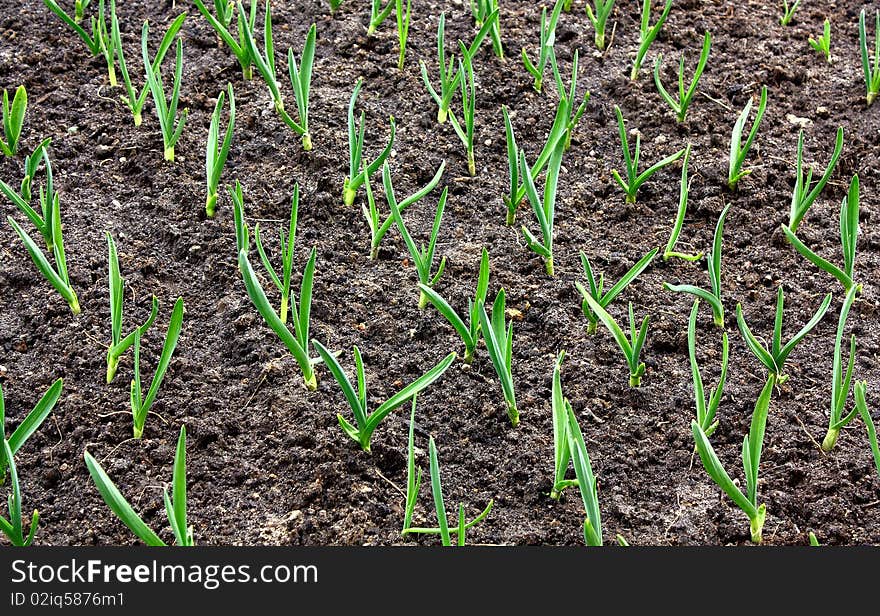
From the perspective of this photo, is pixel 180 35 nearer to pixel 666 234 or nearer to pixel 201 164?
pixel 201 164

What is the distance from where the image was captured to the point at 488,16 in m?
2.38

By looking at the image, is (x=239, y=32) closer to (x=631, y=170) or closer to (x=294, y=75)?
(x=294, y=75)

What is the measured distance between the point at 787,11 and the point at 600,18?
601 mm

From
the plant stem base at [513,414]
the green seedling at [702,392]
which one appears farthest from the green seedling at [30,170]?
the green seedling at [702,392]

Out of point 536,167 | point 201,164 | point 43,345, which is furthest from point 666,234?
point 43,345

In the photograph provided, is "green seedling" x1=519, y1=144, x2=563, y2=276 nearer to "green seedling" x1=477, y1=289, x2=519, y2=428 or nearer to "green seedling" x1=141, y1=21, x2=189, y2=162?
"green seedling" x1=477, y1=289, x2=519, y2=428

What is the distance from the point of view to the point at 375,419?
5.19 feet

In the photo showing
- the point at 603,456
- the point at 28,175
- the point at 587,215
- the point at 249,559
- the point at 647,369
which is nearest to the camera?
the point at 249,559

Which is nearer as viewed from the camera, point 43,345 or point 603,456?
point 603,456

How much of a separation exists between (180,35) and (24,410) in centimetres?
124

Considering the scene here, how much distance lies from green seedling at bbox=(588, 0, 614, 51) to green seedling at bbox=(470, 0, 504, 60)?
0.26m

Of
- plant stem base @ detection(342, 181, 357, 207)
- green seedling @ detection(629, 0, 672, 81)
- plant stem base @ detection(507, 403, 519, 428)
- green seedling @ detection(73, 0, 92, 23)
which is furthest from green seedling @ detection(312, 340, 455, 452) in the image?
green seedling @ detection(73, 0, 92, 23)

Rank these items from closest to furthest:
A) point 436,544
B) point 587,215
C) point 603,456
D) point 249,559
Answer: point 249,559 < point 436,544 < point 603,456 < point 587,215

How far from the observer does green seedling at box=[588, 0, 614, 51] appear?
2502 mm
